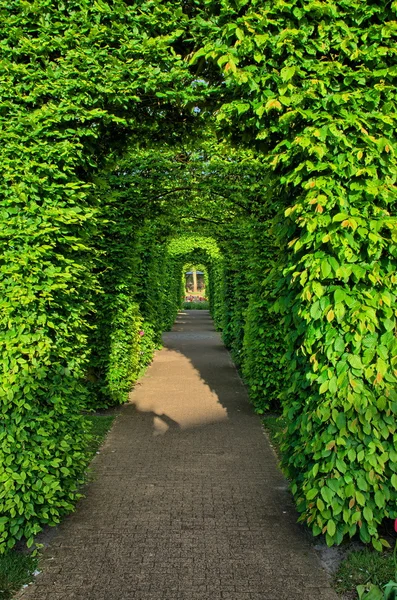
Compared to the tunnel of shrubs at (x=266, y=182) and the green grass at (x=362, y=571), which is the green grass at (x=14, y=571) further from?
the green grass at (x=362, y=571)

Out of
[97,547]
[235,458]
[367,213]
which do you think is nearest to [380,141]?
[367,213]

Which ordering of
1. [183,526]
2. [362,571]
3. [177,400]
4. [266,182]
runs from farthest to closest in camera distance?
[177,400], [183,526], [266,182], [362,571]

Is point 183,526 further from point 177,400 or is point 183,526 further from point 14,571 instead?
point 177,400

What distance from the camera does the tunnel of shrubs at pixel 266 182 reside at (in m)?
3.21

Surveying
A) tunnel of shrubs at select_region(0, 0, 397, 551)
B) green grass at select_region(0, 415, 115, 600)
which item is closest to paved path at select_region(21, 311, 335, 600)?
green grass at select_region(0, 415, 115, 600)

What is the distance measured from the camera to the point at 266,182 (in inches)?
153

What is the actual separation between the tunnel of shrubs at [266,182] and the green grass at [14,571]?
0.44 ft

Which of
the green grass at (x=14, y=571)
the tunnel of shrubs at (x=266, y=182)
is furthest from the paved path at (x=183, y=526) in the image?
the tunnel of shrubs at (x=266, y=182)

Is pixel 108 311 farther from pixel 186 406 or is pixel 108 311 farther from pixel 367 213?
pixel 367 213

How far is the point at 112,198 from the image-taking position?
20.1 ft

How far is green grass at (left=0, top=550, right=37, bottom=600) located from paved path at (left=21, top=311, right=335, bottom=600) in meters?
0.09

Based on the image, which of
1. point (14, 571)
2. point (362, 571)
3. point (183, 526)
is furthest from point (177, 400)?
point (362, 571)

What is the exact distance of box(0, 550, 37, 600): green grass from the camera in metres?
3.14

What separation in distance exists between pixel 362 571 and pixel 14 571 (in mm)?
2441
